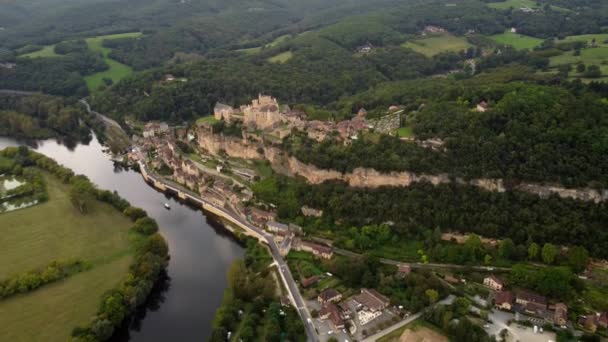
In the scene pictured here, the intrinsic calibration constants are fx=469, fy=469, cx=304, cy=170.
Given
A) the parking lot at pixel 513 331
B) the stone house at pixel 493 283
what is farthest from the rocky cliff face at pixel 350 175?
the parking lot at pixel 513 331

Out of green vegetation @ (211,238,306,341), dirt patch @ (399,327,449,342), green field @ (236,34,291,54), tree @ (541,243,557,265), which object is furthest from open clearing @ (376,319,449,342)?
Answer: green field @ (236,34,291,54)

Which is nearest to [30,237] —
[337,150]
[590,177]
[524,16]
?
[337,150]

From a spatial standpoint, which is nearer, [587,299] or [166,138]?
[587,299]

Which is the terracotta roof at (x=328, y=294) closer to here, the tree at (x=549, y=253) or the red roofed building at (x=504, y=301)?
the red roofed building at (x=504, y=301)

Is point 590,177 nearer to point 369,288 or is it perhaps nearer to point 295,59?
point 369,288

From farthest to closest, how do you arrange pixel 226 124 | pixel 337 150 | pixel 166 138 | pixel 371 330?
pixel 166 138
pixel 226 124
pixel 337 150
pixel 371 330

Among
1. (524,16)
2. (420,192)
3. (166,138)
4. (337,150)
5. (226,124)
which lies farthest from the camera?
(524,16)
